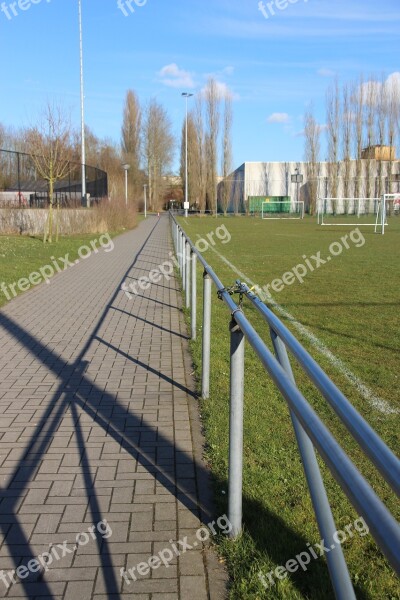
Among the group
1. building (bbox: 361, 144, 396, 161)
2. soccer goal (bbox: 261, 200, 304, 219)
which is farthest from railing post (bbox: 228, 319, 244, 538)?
building (bbox: 361, 144, 396, 161)

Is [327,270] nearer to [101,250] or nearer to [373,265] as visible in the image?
[373,265]

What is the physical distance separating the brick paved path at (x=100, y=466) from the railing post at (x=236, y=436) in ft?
0.76

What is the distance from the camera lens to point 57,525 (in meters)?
3.08

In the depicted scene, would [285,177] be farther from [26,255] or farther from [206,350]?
[206,350]

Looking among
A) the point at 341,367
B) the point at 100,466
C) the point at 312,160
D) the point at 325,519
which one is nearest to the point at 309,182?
the point at 312,160

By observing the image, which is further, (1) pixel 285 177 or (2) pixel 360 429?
(1) pixel 285 177

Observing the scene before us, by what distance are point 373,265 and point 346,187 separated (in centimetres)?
5874

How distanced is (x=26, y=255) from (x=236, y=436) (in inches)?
614

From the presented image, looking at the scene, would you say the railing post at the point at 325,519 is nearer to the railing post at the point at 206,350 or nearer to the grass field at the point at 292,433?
the grass field at the point at 292,433

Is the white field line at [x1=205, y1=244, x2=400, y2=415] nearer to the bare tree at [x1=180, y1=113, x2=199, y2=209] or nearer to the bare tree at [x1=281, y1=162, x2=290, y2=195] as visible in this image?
the bare tree at [x1=180, y1=113, x2=199, y2=209]

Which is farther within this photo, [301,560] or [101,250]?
[101,250]

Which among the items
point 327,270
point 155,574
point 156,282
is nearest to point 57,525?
point 155,574

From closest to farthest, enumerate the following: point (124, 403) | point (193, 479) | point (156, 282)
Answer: point (193, 479) → point (124, 403) → point (156, 282)

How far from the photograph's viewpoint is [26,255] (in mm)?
17500
